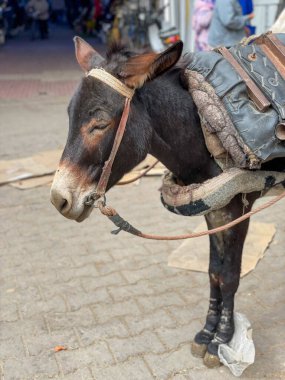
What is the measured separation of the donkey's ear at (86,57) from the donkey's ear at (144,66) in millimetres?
197

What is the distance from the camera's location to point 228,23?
20.1 ft

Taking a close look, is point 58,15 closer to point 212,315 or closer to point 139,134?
point 212,315

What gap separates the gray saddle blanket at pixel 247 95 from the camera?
221 centimetres

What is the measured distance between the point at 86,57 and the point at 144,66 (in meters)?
0.42

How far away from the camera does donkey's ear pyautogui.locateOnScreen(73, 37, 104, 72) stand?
2.32 m

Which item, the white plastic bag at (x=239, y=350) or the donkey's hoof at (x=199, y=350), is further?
the donkey's hoof at (x=199, y=350)

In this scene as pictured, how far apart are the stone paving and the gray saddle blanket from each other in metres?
1.37

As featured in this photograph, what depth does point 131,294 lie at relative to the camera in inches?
141

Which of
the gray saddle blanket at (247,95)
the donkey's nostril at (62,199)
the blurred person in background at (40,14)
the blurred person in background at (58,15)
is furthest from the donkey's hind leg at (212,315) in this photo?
the blurred person in background at (58,15)

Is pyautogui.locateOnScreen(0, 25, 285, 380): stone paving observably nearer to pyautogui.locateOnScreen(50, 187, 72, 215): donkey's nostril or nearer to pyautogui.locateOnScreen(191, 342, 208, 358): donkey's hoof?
pyautogui.locateOnScreen(191, 342, 208, 358): donkey's hoof

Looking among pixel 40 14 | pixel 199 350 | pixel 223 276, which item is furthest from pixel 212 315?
pixel 40 14

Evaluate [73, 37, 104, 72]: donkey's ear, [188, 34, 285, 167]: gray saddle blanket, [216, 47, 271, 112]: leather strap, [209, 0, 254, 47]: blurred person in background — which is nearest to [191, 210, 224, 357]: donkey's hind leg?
[188, 34, 285, 167]: gray saddle blanket

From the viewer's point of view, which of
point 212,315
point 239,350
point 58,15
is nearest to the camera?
point 239,350

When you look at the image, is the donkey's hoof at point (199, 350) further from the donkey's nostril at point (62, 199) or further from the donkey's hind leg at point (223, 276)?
the donkey's nostril at point (62, 199)
